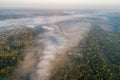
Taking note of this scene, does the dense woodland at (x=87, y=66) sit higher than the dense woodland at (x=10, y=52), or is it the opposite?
the dense woodland at (x=10, y=52)

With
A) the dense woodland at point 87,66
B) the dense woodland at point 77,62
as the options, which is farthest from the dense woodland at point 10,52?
the dense woodland at point 87,66

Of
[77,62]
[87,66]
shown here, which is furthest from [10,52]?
[87,66]

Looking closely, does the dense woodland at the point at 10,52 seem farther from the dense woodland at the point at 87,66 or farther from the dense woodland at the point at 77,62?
the dense woodland at the point at 87,66

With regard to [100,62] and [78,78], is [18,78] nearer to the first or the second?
[78,78]

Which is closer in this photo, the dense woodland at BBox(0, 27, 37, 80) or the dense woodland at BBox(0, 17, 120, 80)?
the dense woodland at BBox(0, 27, 37, 80)

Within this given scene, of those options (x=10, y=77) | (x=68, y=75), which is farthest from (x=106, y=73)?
(x=10, y=77)

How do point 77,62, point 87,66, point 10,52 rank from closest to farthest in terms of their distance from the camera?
point 87,66 < point 77,62 < point 10,52

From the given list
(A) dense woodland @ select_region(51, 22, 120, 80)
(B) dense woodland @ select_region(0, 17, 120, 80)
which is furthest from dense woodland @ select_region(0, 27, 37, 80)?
(A) dense woodland @ select_region(51, 22, 120, 80)

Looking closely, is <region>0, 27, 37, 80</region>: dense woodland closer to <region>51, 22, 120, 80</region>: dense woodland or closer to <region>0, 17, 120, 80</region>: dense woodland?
<region>0, 17, 120, 80</region>: dense woodland

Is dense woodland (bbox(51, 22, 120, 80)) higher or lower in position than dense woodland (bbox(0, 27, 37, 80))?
lower

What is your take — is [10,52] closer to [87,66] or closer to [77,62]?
[77,62]

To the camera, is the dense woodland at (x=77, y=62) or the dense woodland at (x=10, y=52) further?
the dense woodland at (x=77, y=62)

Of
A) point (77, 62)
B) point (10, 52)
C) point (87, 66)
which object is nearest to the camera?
point (87, 66)
